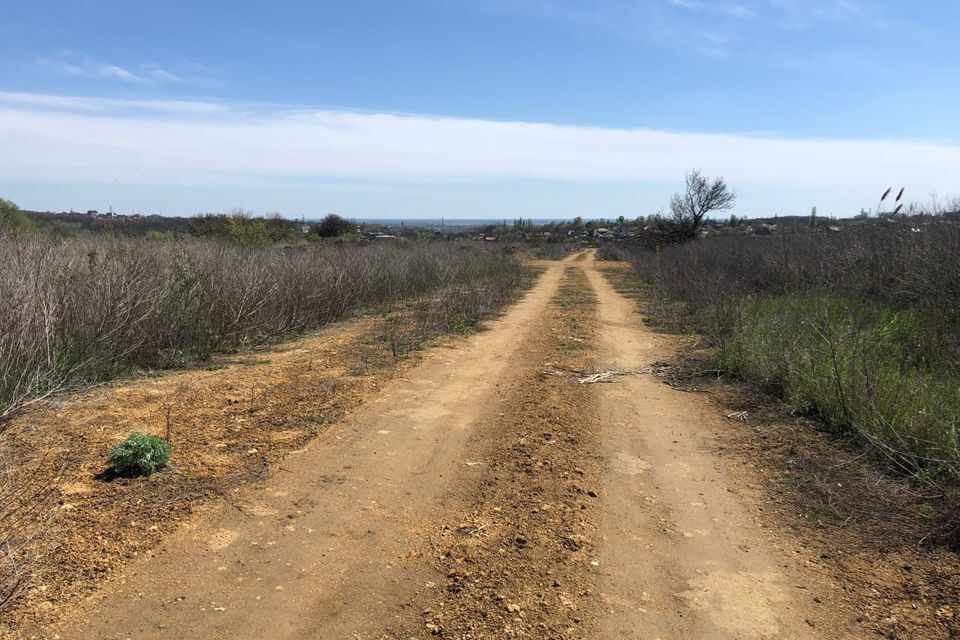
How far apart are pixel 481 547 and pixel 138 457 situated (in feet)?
8.84

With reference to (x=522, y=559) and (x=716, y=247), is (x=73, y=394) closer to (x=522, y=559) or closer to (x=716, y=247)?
(x=522, y=559)

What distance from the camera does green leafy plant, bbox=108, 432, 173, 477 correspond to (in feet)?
15.0

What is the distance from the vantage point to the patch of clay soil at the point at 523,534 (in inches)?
119

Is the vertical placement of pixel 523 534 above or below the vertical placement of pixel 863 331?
below

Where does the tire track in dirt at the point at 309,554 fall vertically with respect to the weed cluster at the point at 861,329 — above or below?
below

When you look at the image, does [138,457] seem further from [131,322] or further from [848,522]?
[848,522]

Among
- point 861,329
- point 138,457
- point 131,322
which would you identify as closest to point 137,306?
point 131,322

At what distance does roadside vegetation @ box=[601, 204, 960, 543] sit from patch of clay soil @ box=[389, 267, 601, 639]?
2.26 metres

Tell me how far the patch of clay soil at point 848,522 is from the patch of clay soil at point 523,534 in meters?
1.26

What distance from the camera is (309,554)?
3570 mm

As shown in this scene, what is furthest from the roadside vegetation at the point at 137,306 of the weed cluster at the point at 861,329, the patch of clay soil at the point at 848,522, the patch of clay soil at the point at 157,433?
the weed cluster at the point at 861,329

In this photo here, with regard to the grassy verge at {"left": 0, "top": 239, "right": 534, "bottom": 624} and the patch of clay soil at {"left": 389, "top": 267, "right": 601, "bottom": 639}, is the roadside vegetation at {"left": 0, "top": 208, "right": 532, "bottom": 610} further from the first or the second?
the patch of clay soil at {"left": 389, "top": 267, "right": 601, "bottom": 639}

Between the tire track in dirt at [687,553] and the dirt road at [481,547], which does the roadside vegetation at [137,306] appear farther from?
the tire track in dirt at [687,553]

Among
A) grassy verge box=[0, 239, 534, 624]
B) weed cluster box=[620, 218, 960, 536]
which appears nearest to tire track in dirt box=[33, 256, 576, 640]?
grassy verge box=[0, 239, 534, 624]
